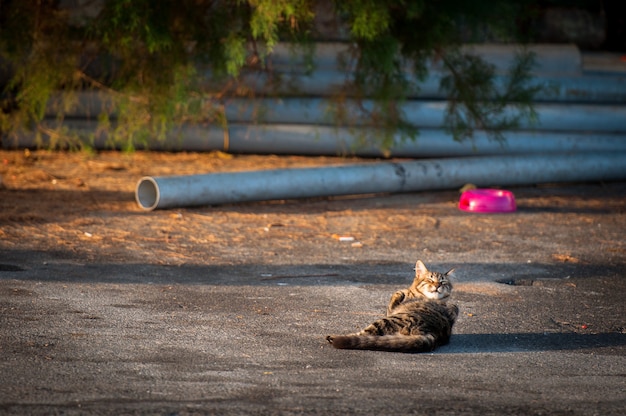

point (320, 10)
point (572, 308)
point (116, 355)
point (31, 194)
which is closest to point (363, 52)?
point (320, 10)

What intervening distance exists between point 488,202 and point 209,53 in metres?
3.71

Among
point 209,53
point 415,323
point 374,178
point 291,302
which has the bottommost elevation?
point 291,302

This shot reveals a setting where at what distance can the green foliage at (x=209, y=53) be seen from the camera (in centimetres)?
1093

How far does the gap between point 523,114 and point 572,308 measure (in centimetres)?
600

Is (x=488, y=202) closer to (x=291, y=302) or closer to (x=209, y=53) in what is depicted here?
(x=209, y=53)

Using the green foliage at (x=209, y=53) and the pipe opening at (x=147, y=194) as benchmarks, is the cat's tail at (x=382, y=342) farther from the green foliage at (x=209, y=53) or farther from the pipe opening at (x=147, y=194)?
the green foliage at (x=209, y=53)

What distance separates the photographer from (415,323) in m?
5.79

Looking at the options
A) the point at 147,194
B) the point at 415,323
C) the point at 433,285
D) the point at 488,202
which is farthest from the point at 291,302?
the point at 488,202

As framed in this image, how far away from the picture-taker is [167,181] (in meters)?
10.4

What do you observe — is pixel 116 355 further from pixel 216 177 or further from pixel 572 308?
pixel 216 177

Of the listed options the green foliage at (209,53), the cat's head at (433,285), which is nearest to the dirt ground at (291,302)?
the cat's head at (433,285)

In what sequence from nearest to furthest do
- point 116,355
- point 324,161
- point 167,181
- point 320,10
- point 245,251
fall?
point 116,355 < point 245,251 < point 167,181 < point 320,10 < point 324,161

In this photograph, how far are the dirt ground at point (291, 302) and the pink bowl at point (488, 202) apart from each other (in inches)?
8.5

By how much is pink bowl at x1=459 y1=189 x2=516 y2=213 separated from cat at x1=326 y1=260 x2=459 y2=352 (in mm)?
4878
